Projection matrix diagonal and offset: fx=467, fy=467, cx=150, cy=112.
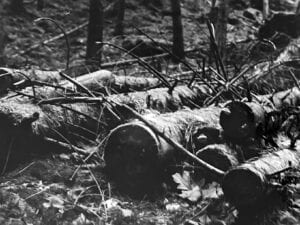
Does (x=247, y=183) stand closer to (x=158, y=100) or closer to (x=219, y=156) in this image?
(x=219, y=156)

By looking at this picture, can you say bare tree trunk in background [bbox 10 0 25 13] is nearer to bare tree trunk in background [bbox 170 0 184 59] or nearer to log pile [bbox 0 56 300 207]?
bare tree trunk in background [bbox 170 0 184 59]

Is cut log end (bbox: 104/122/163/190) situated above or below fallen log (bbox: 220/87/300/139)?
below

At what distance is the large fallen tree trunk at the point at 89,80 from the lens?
574cm

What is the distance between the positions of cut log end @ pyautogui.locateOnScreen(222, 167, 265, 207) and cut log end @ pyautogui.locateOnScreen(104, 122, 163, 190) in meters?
0.79

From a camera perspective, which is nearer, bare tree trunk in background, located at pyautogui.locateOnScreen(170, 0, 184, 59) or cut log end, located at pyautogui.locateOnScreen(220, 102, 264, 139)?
cut log end, located at pyautogui.locateOnScreen(220, 102, 264, 139)

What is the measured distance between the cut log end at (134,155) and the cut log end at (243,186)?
79cm

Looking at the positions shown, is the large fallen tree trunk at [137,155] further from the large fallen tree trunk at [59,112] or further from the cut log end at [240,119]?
the cut log end at [240,119]

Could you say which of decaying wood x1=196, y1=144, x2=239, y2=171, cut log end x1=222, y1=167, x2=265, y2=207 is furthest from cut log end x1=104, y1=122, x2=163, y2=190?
cut log end x1=222, y1=167, x2=265, y2=207

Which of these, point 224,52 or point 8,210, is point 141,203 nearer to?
point 8,210

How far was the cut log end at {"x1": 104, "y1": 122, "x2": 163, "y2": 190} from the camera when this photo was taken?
441cm

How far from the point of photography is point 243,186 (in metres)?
3.89

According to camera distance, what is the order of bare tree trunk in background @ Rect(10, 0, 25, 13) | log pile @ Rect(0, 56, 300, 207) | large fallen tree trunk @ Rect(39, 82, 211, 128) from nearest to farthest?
log pile @ Rect(0, 56, 300, 207) < large fallen tree trunk @ Rect(39, 82, 211, 128) < bare tree trunk in background @ Rect(10, 0, 25, 13)

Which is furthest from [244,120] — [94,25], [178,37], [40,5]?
[40,5]

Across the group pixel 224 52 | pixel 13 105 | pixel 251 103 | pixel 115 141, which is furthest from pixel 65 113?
pixel 224 52
